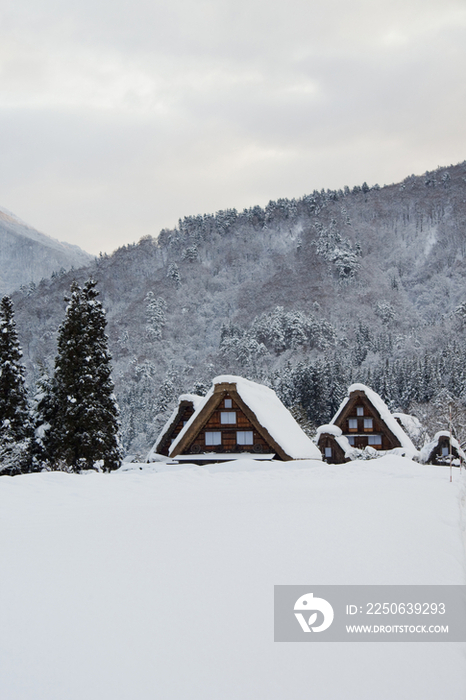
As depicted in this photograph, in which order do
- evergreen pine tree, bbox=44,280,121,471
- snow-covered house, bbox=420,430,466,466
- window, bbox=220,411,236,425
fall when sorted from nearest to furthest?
1. window, bbox=220,411,236,425
2. evergreen pine tree, bbox=44,280,121,471
3. snow-covered house, bbox=420,430,466,466

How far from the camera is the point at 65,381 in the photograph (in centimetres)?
2922

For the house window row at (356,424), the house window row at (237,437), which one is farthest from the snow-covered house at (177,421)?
the house window row at (356,424)

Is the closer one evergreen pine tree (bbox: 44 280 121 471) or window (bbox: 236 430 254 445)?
window (bbox: 236 430 254 445)

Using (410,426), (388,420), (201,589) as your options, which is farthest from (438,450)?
(201,589)

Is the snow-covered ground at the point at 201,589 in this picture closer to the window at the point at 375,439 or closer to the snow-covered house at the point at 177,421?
the snow-covered house at the point at 177,421

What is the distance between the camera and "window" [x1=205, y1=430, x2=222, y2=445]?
25.8 meters

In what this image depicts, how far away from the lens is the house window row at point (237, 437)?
25844 mm

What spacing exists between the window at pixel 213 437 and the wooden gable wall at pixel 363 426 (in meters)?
18.5

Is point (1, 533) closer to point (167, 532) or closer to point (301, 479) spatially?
point (167, 532)

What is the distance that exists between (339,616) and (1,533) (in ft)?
17.5

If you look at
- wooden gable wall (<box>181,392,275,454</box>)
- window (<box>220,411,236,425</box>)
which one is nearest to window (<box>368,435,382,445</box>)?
wooden gable wall (<box>181,392,275,454</box>)

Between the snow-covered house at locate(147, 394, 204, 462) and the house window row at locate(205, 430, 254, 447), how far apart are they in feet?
20.5

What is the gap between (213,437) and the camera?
85.0 ft

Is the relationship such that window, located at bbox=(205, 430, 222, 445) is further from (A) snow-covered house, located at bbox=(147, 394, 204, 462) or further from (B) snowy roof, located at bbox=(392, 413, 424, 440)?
(B) snowy roof, located at bbox=(392, 413, 424, 440)
